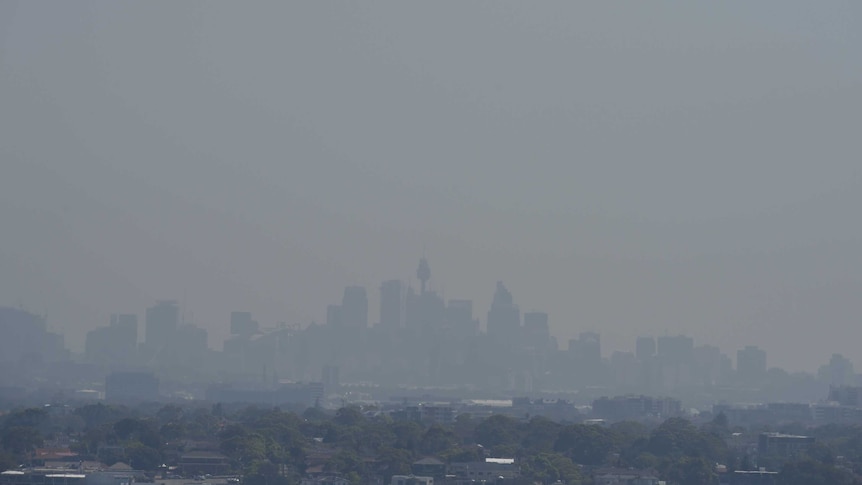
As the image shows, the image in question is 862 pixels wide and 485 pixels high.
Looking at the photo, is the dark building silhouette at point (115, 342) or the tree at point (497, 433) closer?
the tree at point (497, 433)

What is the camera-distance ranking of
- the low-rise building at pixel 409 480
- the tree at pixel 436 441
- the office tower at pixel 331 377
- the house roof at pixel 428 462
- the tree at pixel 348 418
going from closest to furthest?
the low-rise building at pixel 409 480 → the house roof at pixel 428 462 → the tree at pixel 436 441 → the tree at pixel 348 418 → the office tower at pixel 331 377

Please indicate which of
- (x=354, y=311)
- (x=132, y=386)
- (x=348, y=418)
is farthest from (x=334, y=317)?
(x=348, y=418)

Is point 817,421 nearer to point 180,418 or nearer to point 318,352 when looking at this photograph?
point 180,418

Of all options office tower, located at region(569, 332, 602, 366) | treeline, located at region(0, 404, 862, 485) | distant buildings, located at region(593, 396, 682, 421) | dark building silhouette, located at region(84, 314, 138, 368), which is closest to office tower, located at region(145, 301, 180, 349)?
dark building silhouette, located at region(84, 314, 138, 368)

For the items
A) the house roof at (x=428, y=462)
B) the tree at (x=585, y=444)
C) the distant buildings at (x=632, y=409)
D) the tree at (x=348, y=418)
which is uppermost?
the distant buildings at (x=632, y=409)

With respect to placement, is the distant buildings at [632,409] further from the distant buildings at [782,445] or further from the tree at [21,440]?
the tree at [21,440]

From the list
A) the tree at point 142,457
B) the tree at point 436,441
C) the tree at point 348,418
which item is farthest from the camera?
the tree at point 348,418

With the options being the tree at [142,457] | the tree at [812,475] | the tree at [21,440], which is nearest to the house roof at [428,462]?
the tree at [142,457]

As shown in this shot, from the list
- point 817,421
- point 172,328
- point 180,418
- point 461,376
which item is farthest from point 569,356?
point 180,418

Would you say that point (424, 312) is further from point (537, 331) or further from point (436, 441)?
point (436, 441)
